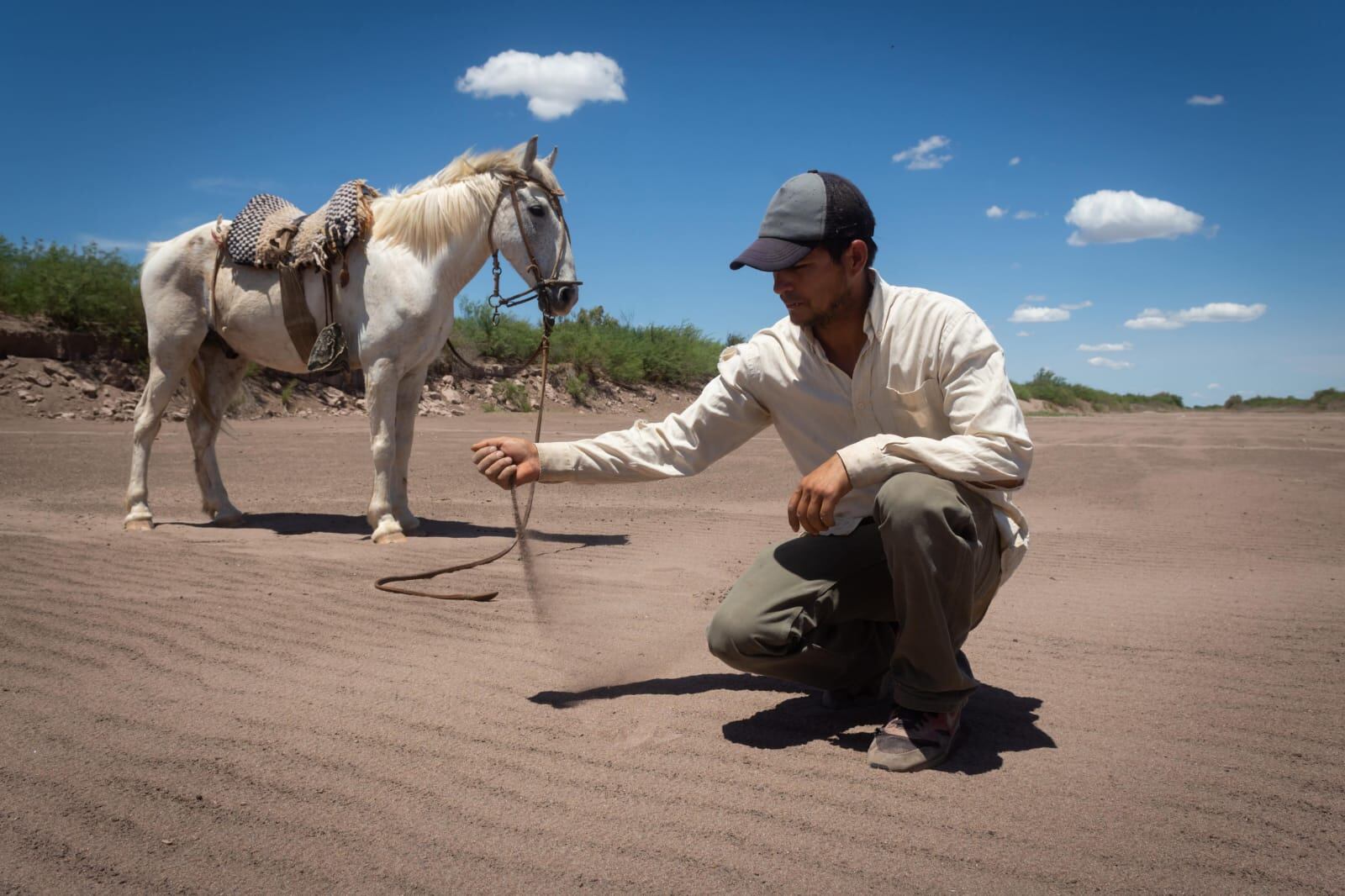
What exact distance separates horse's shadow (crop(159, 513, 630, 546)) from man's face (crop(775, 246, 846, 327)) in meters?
3.82

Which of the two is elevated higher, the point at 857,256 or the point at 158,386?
the point at 857,256

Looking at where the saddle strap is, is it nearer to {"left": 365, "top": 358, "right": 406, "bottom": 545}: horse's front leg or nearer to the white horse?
the white horse

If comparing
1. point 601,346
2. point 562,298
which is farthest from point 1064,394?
point 562,298

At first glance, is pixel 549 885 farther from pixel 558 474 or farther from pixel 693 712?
pixel 558 474

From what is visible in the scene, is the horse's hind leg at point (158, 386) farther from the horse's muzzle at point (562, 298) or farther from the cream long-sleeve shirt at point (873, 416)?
the cream long-sleeve shirt at point (873, 416)

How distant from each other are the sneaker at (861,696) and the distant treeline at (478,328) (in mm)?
7146

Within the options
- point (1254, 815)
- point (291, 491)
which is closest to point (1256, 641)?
point (1254, 815)

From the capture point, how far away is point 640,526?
7406mm

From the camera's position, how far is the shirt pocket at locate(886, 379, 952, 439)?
287 centimetres

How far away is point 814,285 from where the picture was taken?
288 cm

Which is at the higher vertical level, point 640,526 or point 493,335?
point 493,335

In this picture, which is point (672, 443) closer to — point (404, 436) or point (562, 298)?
point (562, 298)

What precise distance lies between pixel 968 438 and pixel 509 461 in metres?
1.40

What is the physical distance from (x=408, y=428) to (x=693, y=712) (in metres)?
4.45
